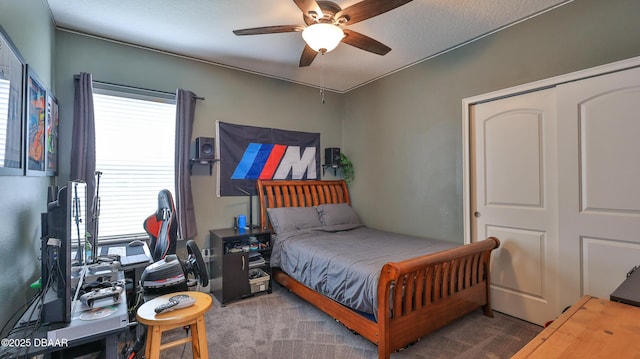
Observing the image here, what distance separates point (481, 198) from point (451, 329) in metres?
1.30

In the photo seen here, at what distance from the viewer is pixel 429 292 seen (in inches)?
86.5

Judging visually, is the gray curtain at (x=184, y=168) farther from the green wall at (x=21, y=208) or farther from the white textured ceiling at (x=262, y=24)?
the green wall at (x=21, y=208)

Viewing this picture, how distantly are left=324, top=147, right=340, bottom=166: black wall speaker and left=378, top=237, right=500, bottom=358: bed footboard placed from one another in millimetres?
2369

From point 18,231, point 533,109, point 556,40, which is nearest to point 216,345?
point 18,231

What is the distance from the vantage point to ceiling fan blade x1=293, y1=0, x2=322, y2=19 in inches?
71.7

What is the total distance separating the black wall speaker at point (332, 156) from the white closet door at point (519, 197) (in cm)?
194

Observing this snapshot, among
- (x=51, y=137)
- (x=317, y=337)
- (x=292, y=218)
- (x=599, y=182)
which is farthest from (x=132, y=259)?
(x=599, y=182)

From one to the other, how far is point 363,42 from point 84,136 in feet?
8.80

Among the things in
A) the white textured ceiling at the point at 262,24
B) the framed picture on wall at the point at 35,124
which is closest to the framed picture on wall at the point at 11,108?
the framed picture on wall at the point at 35,124

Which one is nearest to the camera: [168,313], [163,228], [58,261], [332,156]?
[58,261]

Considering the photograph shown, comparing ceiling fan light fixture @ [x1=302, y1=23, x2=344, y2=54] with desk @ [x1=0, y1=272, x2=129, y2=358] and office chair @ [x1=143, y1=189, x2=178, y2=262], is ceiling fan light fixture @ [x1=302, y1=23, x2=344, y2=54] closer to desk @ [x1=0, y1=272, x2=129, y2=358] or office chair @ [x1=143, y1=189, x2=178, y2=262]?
office chair @ [x1=143, y1=189, x2=178, y2=262]

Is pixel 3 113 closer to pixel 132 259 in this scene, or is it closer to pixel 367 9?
pixel 132 259

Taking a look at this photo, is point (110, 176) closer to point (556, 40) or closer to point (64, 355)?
point (64, 355)

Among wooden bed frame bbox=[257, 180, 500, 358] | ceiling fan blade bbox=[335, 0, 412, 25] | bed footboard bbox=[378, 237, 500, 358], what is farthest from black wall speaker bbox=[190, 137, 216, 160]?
bed footboard bbox=[378, 237, 500, 358]
